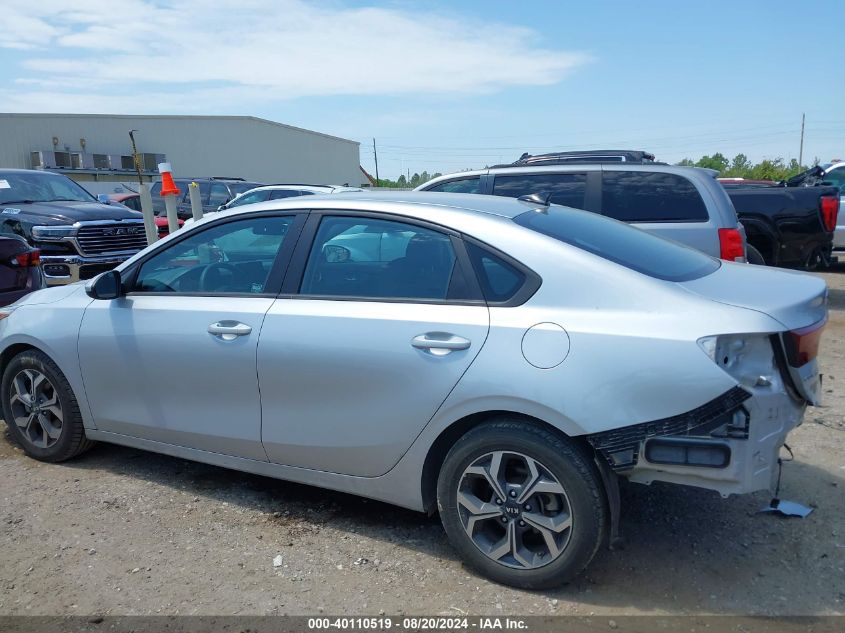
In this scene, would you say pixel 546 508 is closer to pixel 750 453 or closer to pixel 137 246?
pixel 750 453

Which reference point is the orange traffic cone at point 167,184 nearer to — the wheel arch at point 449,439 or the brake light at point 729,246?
the brake light at point 729,246

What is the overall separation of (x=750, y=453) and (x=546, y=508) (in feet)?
2.71

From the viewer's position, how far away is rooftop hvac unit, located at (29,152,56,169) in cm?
3362

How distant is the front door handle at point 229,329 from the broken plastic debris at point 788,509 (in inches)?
110

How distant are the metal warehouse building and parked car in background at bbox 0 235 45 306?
30897 millimetres

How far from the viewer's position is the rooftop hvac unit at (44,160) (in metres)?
33.6

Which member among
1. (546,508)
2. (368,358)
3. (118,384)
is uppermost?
(368,358)

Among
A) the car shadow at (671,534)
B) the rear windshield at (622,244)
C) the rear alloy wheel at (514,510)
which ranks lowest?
the car shadow at (671,534)

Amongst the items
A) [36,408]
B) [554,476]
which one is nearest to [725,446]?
[554,476]

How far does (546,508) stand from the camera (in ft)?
10.2

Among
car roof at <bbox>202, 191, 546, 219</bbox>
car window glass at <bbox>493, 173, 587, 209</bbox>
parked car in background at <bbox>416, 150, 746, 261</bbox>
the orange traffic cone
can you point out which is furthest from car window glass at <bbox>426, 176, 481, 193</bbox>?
car roof at <bbox>202, 191, 546, 219</bbox>

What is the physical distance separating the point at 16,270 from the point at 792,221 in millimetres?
9646

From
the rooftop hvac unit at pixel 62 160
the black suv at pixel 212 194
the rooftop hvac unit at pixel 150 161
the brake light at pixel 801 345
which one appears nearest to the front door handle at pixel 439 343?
the brake light at pixel 801 345

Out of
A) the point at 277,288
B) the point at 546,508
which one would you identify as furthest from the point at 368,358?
the point at 546,508
